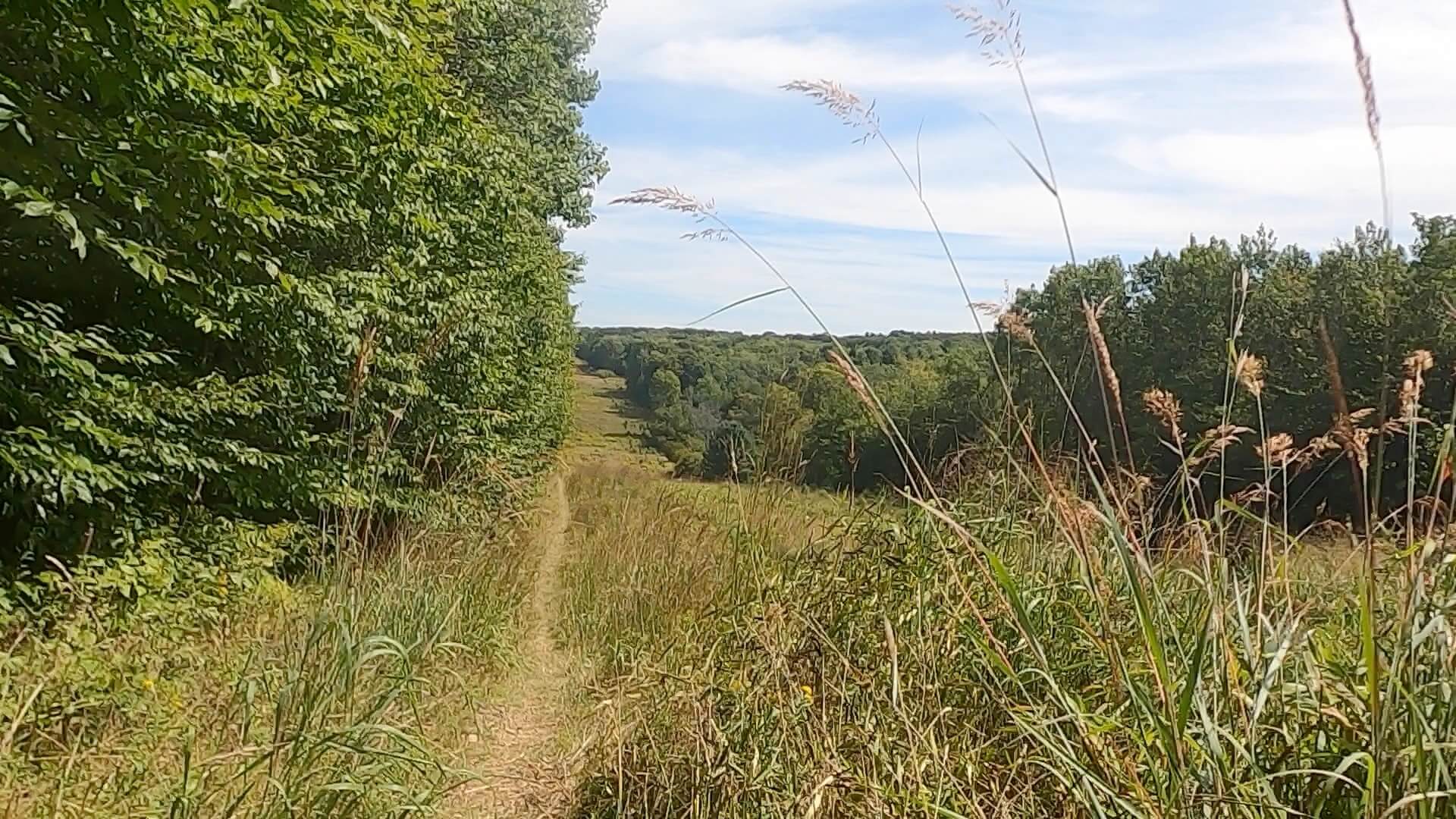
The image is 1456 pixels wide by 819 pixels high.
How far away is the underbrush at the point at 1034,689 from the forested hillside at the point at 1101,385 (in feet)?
0.94

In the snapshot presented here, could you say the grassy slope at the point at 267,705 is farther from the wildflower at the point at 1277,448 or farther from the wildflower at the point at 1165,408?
the wildflower at the point at 1277,448

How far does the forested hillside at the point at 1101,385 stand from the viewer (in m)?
1.80

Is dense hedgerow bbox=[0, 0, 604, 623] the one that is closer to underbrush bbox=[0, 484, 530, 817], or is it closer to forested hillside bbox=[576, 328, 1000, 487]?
underbrush bbox=[0, 484, 530, 817]

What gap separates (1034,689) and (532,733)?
2437mm

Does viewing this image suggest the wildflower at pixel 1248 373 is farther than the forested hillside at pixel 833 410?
No

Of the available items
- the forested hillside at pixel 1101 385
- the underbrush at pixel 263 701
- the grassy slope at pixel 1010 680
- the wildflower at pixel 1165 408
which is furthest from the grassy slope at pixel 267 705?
the wildflower at pixel 1165 408

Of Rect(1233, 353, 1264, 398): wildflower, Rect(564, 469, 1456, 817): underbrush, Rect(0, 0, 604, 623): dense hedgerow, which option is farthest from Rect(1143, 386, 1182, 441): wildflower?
Rect(0, 0, 604, 623): dense hedgerow

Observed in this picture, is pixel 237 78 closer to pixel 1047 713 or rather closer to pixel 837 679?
pixel 837 679

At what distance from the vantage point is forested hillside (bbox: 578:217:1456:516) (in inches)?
71.1

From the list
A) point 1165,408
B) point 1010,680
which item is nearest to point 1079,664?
point 1010,680

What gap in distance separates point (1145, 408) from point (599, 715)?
232 centimetres

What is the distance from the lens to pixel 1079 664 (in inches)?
91.2

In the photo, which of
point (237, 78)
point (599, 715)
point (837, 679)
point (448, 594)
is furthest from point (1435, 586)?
point (237, 78)

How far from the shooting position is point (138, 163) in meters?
3.22
